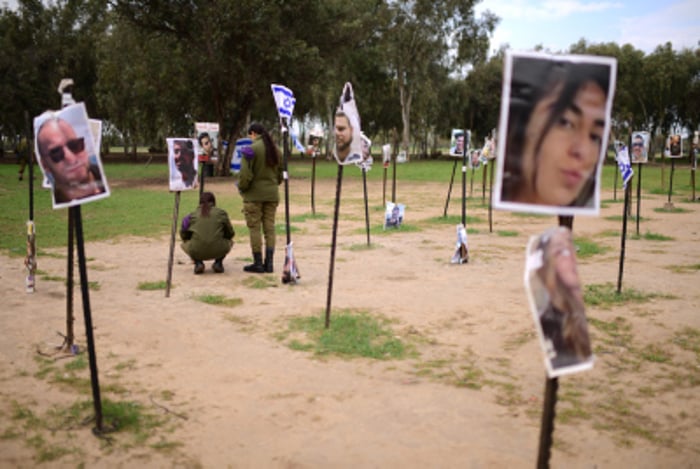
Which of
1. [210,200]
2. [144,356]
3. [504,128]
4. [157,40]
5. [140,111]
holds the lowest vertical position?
[144,356]

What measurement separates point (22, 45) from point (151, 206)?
29885mm

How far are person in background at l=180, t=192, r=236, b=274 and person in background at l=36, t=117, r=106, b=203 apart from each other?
15.1 ft

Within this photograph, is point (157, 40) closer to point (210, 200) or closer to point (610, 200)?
point (610, 200)

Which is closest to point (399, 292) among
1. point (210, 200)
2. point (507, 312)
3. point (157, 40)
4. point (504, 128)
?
point (507, 312)

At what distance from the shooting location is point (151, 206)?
18.7m

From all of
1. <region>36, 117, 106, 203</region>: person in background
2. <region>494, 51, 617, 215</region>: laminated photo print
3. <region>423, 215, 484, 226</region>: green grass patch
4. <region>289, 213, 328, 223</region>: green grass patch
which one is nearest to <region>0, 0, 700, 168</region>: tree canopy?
<region>289, 213, 328, 223</region>: green grass patch

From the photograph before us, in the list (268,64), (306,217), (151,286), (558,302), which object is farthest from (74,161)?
(268,64)

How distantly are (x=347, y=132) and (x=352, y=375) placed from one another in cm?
262

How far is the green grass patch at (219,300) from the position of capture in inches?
293

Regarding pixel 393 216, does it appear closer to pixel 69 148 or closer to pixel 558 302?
pixel 69 148

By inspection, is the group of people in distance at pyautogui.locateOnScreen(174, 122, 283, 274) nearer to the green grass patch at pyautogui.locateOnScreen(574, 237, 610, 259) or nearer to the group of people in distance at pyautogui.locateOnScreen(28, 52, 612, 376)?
the green grass patch at pyautogui.locateOnScreen(574, 237, 610, 259)

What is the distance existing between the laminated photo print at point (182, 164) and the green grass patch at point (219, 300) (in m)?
1.34

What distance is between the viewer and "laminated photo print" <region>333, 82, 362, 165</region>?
6547 mm

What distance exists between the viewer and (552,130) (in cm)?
294
